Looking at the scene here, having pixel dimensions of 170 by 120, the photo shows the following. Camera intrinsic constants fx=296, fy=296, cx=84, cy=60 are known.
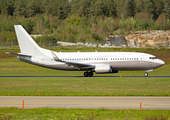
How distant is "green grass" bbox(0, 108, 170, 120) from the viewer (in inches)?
684

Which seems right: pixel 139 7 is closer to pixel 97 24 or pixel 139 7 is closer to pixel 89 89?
pixel 97 24

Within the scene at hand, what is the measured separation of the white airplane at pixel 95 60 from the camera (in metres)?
48.1

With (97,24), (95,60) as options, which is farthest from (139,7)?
(95,60)

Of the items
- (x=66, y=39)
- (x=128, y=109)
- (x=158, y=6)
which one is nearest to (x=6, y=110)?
(x=128, y=109)

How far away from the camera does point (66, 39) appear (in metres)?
129


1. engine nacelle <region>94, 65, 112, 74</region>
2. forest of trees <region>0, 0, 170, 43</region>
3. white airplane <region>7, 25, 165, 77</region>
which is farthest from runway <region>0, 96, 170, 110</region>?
forest of trees <region>0, 0, 170, 43</region>

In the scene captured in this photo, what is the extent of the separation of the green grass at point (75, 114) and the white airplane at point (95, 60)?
2778cm

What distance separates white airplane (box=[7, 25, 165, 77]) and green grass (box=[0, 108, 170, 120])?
27.8 m

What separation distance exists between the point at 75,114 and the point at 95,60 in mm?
30471

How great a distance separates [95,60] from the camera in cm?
4856

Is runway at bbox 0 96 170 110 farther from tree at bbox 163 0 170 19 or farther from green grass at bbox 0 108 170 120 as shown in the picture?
tree at bbox 163 0 170 19

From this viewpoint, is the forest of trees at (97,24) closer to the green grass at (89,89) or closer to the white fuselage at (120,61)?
the white fuselage at (120,61)

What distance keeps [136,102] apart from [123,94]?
478cm

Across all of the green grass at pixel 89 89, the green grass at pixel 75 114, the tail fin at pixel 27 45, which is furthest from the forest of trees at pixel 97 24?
the green grass at pixel 75 114
